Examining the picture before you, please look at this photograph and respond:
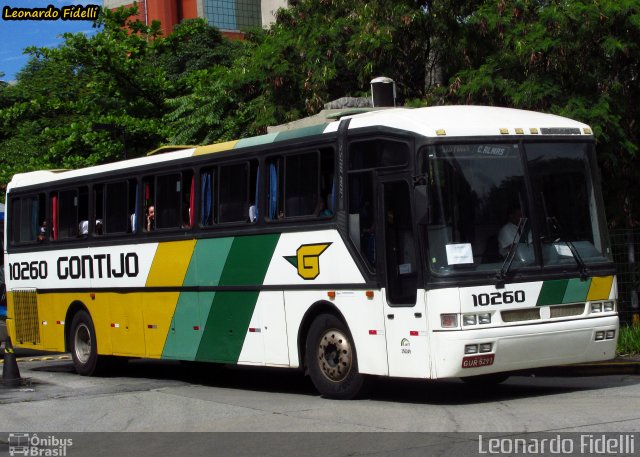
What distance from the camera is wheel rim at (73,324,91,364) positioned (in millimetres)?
18719

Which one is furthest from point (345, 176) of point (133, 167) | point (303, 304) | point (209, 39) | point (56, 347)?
point (209, 39)

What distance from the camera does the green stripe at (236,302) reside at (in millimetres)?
14469

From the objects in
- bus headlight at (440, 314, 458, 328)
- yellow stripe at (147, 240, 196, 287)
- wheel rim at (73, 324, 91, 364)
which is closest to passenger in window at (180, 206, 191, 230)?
yellow stripe at (147, 240, 196, 287)

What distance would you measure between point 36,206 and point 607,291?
11047 mm

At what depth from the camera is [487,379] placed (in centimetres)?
1423

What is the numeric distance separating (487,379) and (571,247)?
2.48m

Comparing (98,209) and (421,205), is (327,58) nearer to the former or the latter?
(98,209)

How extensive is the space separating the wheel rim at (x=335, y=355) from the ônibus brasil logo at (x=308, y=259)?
2.46 ft

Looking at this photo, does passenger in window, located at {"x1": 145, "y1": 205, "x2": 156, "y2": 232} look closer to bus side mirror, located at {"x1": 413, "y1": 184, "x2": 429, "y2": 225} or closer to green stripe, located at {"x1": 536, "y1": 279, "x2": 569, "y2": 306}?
bus side mirror, located at {"x1": 413, "y1": 184, "x2": 429, "y2": 225}

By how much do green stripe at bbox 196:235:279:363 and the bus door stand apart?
2110 millimetres

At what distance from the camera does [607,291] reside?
Answer: 501 inches

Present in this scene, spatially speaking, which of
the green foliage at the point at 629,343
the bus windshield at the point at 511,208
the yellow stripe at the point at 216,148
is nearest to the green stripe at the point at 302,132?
the yellow stripe at the point at 216,148

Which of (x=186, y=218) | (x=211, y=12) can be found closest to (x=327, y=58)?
(x=186, y=218)
